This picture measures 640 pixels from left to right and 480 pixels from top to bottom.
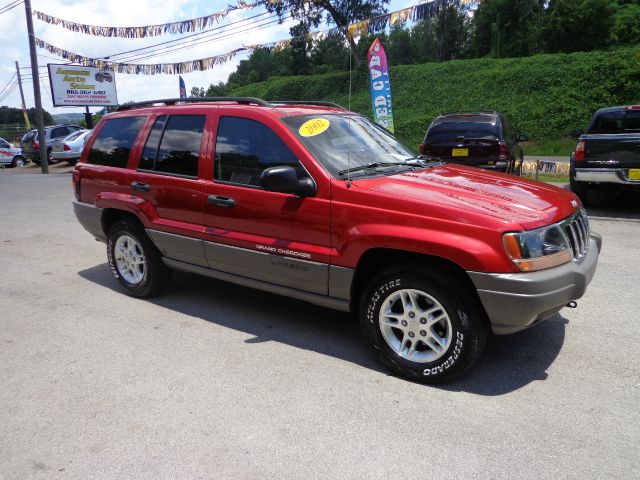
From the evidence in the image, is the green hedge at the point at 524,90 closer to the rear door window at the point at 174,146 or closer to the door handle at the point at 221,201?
the rear door window at the point at 174,146

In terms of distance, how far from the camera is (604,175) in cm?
835

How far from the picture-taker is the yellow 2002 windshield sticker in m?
4.00

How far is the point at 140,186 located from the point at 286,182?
194 centimetres

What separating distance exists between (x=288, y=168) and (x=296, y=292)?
973 millimetres

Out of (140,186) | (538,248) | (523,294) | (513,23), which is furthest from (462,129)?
(513,23)

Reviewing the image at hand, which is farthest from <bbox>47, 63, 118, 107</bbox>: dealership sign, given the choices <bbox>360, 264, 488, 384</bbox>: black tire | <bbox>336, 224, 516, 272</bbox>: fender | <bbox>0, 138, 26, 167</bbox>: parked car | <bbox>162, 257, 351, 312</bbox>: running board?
<bbox>360, 264, 488, 384</bbox>: black tire

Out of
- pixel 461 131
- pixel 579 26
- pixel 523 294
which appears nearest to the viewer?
pixel 523 294

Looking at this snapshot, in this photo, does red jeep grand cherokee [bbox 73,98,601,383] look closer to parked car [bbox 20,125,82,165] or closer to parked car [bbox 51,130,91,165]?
parked car [bbox 51,130,91,165]

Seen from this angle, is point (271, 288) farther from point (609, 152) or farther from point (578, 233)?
point (609, 152)

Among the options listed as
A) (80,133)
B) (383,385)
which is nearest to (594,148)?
(383,385)

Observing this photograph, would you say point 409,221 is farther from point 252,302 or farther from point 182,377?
point 252,302

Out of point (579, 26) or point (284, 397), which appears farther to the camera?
point (579, 26)

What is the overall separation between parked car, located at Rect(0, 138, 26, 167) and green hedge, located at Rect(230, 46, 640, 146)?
19210mm

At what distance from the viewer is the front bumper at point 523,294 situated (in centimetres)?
300
